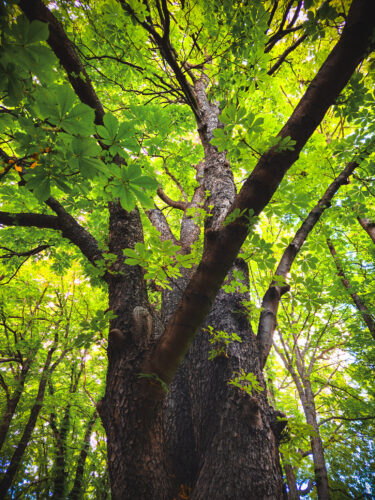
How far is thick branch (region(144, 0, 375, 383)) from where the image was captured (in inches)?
45.3

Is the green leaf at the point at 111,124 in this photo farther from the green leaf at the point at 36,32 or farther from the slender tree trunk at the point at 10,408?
the slender tree trunk at the point at 10,408

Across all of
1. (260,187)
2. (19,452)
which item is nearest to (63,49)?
(260,187)

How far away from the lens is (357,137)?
8.05 ft

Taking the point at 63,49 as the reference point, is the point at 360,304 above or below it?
above

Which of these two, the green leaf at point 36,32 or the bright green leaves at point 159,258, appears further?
the bright green leaves at point 159,258

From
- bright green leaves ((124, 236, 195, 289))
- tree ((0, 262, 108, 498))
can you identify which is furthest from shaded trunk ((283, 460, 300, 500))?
bright green leaves ((124, 236, 195, 289))

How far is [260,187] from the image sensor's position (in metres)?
1.25

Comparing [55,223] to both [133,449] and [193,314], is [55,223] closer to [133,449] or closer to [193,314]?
[193,314]

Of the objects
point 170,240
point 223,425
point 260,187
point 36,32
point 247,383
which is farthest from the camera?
point 247,383

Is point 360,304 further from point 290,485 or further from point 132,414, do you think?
point 132,414

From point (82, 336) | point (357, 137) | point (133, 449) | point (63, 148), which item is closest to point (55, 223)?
point (82, 336)

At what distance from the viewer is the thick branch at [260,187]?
1151mm

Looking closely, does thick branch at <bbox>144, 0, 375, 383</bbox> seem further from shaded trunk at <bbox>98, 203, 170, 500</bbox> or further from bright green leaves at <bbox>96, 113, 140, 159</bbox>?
bright green leaves at <bbox>96, 113, 140, 159</bbox>

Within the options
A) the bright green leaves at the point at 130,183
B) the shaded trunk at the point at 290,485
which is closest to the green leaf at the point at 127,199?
the bright green leaves at the point at 130,183
